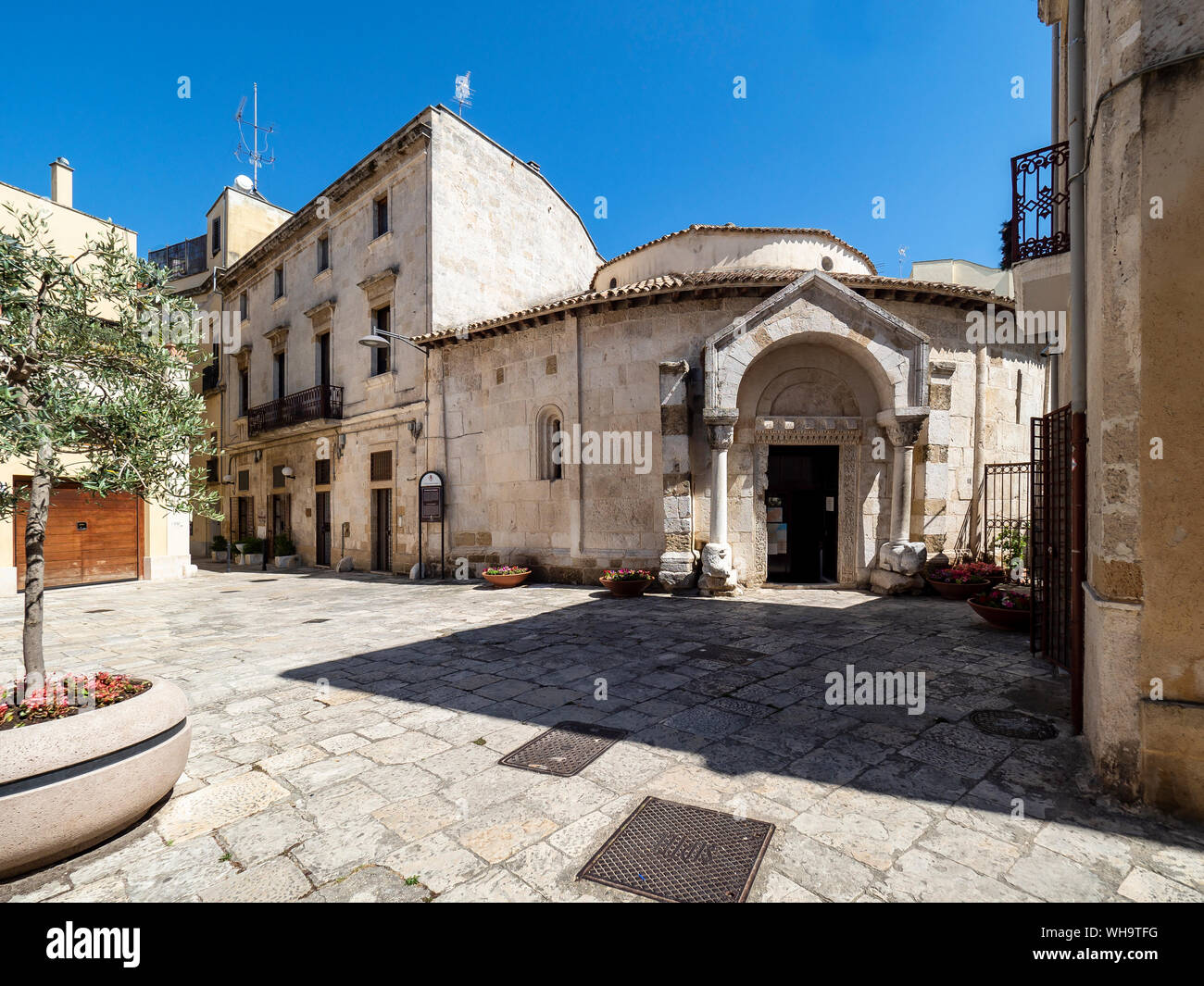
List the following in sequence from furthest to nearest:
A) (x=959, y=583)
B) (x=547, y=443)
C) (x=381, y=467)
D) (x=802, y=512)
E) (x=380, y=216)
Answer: (x=380, y=216) → (x=381, y=467) → (x=547, y=443) → (x=802, y=512) → (x=959, y=583)

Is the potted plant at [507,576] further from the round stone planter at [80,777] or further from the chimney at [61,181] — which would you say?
the chimney at [61,181]

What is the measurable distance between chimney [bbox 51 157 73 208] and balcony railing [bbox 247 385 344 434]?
25.3 feet

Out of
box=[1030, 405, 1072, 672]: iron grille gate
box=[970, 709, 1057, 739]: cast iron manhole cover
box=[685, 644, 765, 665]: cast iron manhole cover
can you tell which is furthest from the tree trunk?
box=[1030, 405, 1072, 672]: iron grille gate

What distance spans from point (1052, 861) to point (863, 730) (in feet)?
5.43

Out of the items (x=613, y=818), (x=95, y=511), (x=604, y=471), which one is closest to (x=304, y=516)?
(x=95, y=511)

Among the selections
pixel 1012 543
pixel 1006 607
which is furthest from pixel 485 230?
pixel 1006 607

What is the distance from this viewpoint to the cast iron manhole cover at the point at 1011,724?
4402mm

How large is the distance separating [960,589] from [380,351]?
1606 centimetres

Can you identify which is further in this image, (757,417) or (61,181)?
(61,181)

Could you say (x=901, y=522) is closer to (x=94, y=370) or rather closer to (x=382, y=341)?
(x=94, y=370)

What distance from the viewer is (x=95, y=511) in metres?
14.5

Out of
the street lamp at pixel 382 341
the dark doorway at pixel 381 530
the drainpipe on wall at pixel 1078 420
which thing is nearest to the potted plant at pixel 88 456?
the drainpipe on wall at pixel 1078 420

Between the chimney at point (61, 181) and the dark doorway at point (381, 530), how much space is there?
41.3ft

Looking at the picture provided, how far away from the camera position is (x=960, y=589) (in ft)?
33.3
